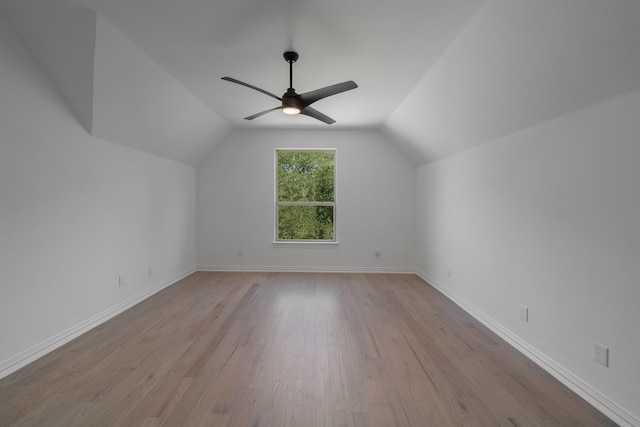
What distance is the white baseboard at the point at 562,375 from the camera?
5.20 feet

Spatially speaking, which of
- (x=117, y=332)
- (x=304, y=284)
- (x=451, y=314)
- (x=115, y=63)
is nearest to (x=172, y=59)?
(x=115, y=63)

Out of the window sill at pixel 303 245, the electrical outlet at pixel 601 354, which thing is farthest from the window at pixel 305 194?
the electrical outlet at pixel 601 354

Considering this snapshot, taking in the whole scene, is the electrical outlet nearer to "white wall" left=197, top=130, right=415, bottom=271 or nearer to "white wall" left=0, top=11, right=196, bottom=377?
"white wall" left=197, top=130, right=415, bottom=271

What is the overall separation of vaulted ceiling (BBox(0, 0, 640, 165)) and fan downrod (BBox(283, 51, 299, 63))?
6 cm

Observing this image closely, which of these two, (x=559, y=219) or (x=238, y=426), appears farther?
(x=559, y=219)

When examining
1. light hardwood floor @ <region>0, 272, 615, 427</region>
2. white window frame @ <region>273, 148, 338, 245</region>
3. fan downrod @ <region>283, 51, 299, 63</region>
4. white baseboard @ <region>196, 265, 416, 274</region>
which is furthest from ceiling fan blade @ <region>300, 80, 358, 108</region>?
white baseboard @ <region>196, 265, 416, 274</region>

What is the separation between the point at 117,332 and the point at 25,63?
7.57 feet

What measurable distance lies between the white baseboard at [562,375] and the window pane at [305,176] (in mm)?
2958

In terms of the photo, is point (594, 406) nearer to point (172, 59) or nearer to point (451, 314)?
point (451, 314)

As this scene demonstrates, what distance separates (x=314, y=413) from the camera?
1.64m

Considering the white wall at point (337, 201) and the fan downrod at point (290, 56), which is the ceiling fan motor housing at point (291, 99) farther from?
the white wall at point (337, 201)

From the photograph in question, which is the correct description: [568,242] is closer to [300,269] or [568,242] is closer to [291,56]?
[291,56]

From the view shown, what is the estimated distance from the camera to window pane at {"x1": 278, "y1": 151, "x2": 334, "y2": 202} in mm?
5195

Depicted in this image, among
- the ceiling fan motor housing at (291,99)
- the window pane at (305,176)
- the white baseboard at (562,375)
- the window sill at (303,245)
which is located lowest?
the white baseboard at (562,375)
